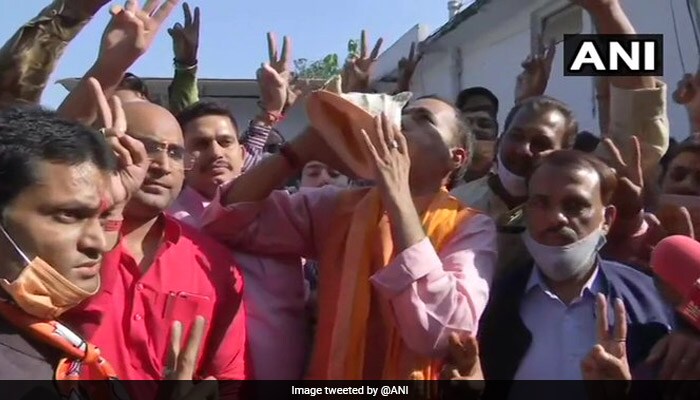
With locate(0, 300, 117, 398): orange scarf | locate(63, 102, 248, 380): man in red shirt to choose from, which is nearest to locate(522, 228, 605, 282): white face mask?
locate(63, 102, 248, 380): man in red shirt

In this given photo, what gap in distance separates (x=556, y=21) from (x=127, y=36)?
23.0 feet

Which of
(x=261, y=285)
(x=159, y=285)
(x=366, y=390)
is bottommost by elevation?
(x=366, y=390)

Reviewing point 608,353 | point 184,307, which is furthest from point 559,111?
point 184,307

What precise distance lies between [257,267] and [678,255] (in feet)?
3.92

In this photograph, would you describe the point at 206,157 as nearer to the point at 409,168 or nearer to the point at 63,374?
the point at 409,168

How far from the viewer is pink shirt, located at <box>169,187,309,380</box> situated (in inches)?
97.3

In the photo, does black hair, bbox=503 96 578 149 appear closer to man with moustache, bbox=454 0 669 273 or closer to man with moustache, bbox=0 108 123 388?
man with moustache, bbox=454 0 669 273

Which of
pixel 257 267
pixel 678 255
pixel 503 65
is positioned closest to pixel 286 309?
pixel 257 267

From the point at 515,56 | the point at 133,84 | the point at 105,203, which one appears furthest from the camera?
the point at 515,56

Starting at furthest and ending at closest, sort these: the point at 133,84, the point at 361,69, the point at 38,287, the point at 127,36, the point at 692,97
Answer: the point at 361,69 < the point at 692,97 < the point at 133,84 < the point at 127,36 < the point at 38,287

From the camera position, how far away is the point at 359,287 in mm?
2332

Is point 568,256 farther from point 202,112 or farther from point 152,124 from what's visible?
point 202,112

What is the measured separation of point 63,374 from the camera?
5.98 ft

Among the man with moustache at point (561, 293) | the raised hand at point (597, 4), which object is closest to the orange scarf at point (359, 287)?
the man with moustache at point (561, 293)
